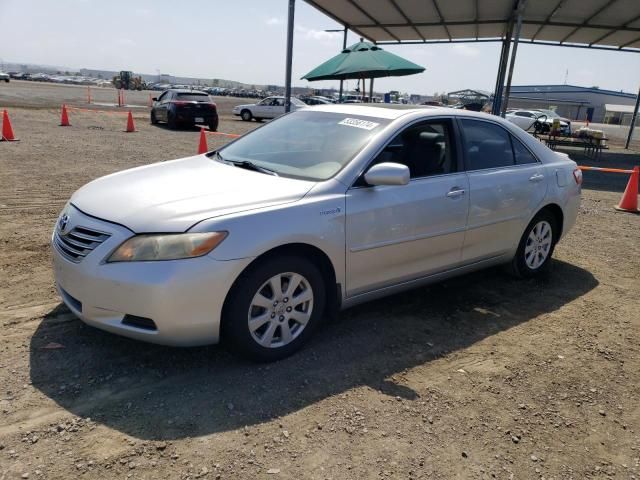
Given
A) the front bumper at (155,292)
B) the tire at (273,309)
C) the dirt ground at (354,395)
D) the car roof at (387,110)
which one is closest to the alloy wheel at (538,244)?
the dirt ground at (354,395)

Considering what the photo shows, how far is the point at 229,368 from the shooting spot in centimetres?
316

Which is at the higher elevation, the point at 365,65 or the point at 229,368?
the point at 365,65

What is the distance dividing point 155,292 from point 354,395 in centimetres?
127

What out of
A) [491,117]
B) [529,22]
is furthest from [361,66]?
[491,117]

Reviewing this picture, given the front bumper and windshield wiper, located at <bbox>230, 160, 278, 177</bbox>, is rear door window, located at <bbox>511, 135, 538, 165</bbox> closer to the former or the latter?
windshield wiper, located at <bbox>230, 160, 278, 177</bbox>

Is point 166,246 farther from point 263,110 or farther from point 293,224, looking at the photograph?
point 263,110

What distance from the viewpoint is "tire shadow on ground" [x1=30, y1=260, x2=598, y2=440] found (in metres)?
2.72

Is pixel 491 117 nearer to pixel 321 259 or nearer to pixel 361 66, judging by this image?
pixel 321 259

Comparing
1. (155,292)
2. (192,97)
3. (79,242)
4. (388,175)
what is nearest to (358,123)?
(388,175)

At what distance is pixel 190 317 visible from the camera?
9.32ft

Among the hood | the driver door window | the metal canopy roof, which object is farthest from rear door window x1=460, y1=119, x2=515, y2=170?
the metal canopy roof

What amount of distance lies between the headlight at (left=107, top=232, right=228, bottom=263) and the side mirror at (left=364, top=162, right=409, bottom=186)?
3.72ft

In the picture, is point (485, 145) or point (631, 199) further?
point (631, 199)

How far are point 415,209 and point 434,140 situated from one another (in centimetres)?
71
